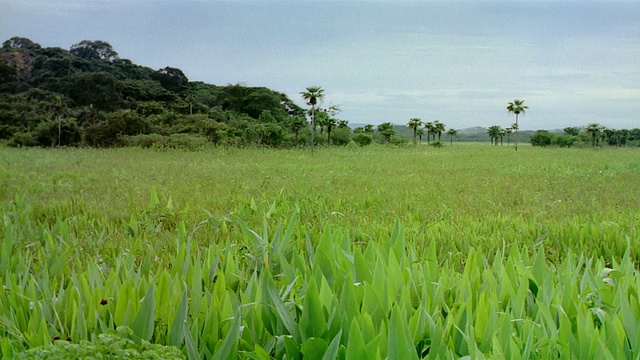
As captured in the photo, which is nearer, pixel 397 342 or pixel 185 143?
pixel 397 342

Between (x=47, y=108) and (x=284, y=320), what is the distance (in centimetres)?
3718

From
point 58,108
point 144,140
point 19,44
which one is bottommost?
point 144,140

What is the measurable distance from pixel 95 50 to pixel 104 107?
1300 cm

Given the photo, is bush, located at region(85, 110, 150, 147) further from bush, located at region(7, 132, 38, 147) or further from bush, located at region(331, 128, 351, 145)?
bush, located at region(331, 128, 351, 145)

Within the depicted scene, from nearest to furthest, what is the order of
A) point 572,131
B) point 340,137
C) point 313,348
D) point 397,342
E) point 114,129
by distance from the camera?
point 397,342 → point 313,348 → point 114,129 → point 340,137 → point 572,131

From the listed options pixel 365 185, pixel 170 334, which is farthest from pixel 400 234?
pixel 365 185

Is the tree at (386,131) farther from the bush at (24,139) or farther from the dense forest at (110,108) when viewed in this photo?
the bush at (24,139)

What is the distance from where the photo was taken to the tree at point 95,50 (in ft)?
159

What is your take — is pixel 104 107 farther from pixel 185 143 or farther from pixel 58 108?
pixel 185 143

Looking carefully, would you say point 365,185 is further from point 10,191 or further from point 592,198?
point 10,191

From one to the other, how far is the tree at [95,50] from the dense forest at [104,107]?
96mm

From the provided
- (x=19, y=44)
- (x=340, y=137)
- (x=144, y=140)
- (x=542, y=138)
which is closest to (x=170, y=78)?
(x=19, y=44)

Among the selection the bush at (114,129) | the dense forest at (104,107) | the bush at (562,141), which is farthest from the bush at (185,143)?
the bush at (562,141)

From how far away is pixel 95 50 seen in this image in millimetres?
49469
